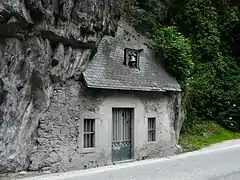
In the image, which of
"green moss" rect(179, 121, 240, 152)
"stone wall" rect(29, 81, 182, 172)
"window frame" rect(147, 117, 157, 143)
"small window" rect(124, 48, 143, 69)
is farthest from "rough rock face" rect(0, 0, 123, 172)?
"green moss" rect(179, 121, 240, 152)

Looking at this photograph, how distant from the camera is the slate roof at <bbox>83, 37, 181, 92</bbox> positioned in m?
13.6

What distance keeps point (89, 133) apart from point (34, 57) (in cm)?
409

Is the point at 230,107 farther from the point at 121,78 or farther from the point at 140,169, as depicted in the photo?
the point at 140,169

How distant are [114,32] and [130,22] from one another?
2.29m

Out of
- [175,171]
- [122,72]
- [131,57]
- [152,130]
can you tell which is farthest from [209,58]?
[175,171]

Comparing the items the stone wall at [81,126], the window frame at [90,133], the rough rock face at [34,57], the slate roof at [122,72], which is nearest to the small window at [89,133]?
the window frame at [90,133]

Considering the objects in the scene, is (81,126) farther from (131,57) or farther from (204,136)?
(204,136)

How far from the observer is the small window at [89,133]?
13383 mm

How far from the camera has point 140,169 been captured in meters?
11.5

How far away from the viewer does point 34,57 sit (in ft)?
34.6

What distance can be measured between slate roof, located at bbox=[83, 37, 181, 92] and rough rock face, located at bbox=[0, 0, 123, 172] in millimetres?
733

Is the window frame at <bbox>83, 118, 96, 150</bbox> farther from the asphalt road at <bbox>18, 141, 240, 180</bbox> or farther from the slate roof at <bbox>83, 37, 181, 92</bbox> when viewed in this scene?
the asphalt road at <bbox>18, 141, 240, 180</bbox>

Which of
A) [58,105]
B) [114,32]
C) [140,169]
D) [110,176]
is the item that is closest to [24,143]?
[58,105]

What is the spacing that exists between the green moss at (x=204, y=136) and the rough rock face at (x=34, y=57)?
25.1ft
